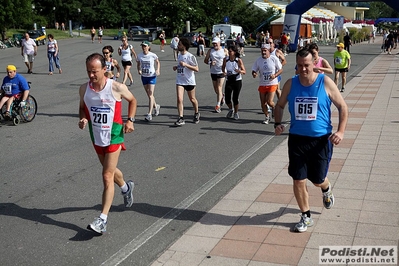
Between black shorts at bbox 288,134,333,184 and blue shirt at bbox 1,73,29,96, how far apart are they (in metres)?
8.16

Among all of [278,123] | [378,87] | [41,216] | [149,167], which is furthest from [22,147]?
[378,87]

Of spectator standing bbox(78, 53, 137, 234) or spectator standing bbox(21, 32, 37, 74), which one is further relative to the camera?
spectator standing bbox(21, 32, 37, 74)

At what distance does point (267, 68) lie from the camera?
11.4 metres

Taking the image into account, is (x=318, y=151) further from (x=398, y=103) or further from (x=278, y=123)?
(x=398, y=103)

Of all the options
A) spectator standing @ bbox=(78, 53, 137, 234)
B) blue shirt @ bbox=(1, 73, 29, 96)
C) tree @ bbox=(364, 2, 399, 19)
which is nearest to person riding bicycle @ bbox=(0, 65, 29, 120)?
blue shirt @ bbox=(1, 73, 29, 96)

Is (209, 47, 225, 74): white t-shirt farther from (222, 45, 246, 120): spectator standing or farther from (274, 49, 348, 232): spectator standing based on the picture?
(274, 49, 348, 232): spectator standing

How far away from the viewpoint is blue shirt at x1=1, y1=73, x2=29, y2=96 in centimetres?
1177

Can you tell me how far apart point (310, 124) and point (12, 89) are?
834cm

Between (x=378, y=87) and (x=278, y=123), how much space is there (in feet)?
46.0

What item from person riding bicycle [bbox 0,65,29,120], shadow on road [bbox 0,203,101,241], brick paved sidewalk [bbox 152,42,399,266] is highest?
person riding bicycle [bbox 0,65,29,120]

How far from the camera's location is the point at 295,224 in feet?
18.4

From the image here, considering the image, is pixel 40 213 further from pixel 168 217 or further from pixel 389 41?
pixel 389 41

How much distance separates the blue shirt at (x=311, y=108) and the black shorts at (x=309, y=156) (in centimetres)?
7

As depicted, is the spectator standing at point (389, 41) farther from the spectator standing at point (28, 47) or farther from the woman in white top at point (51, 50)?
the spectator standing at point (28, 47)
